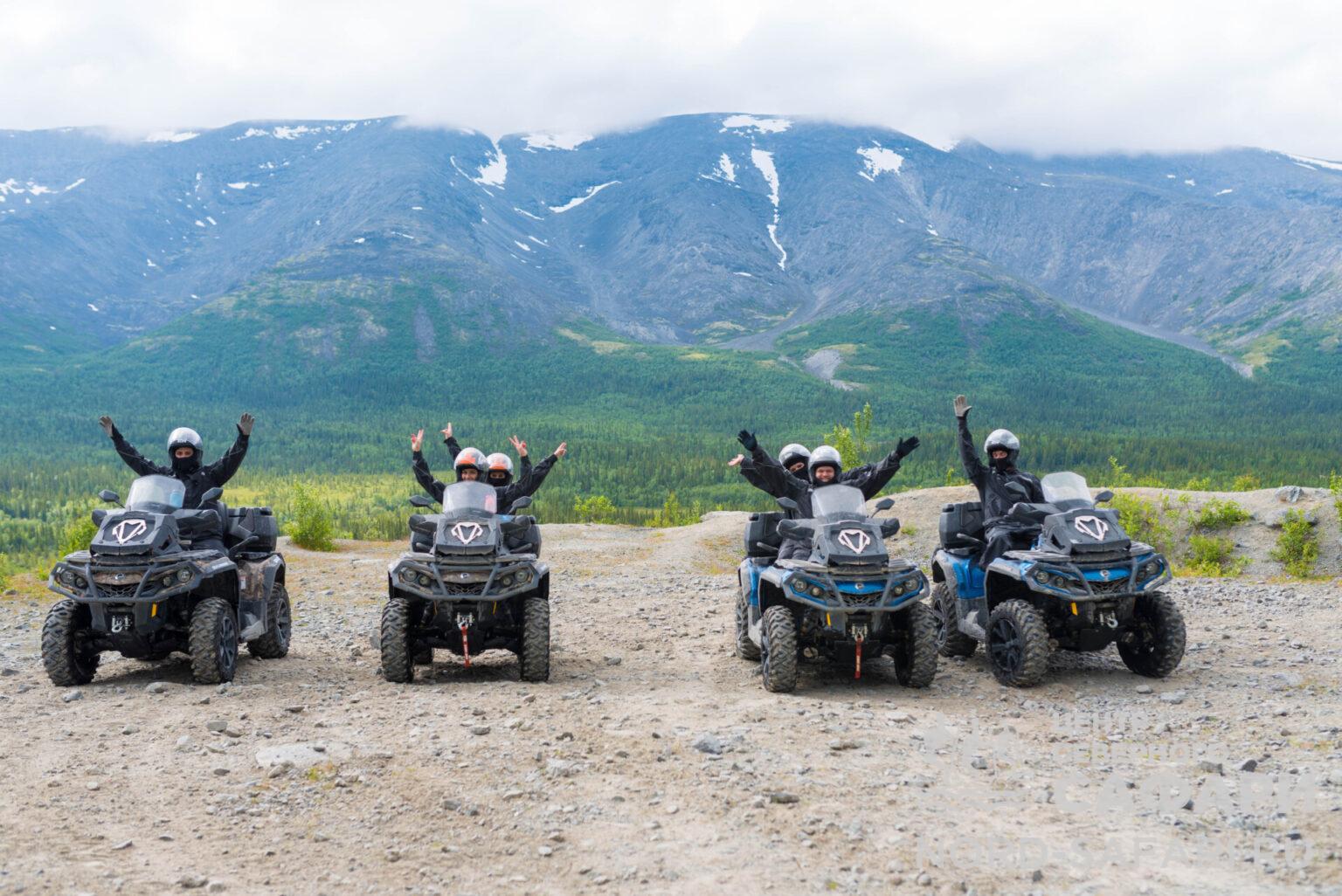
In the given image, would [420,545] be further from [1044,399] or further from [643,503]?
[1044,399]

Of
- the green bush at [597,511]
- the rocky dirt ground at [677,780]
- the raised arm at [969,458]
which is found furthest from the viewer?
the green bush at [597,511]

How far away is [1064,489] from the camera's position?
12.4m

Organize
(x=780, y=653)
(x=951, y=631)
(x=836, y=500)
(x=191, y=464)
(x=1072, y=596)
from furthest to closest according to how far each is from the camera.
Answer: (x=191, y=464)
(x=951, y=631)
(x=836, y=500)
(x=1072, y=596)
(x=780, y=653)

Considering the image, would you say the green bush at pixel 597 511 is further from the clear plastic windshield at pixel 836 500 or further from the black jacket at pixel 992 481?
the clear plastic windshield at pixel 836 500

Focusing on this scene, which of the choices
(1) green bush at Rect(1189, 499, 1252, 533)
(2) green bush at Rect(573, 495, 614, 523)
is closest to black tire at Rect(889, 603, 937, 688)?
(1) green bush at Rect(1189, 499, 1252, 533)

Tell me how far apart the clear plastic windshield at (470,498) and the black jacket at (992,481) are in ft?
18.7

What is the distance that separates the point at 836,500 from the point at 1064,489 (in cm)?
274

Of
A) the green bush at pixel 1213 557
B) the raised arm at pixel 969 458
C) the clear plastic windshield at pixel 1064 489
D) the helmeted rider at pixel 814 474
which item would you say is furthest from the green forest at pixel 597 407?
the clear plastic windshield at pixel 1064 489

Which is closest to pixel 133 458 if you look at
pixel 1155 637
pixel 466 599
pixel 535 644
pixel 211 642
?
pixel 211 642

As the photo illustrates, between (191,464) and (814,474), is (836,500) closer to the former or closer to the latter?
(814,474)

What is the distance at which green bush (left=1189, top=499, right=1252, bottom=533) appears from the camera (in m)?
26.4

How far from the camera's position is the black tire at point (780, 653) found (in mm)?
10883

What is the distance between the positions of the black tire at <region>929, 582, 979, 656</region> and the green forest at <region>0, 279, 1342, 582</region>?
3639 centimetres

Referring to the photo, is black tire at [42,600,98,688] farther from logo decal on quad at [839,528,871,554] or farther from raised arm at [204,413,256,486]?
logo decal on quad at [839,528,871,554]
